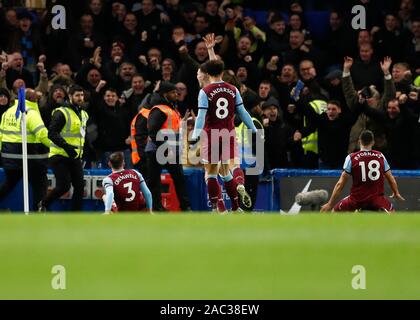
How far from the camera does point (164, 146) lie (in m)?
16.6

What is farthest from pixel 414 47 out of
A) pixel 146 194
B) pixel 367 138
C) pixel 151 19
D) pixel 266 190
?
pixel 146 194

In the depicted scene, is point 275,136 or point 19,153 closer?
point 19,153

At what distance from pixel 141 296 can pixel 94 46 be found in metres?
12.3

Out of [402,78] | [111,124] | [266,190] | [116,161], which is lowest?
[266,190]

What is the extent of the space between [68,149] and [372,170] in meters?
3.87

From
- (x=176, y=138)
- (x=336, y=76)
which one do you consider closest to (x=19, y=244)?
(x=176, y=138)

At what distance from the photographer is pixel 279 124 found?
18125 millimetres

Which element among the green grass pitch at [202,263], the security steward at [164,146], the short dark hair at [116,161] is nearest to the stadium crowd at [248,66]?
the security steward at [164,146]

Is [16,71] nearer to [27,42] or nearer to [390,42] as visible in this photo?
[27,42]

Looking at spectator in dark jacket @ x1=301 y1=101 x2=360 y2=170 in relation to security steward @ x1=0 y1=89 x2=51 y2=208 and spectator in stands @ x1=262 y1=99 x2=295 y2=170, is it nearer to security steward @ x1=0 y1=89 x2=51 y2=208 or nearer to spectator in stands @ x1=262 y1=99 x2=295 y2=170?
spectator in stands @ x1=262 y1=99 x2=295 y2=170

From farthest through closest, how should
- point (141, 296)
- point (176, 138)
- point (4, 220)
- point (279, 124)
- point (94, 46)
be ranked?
point (94, 46) < point (279, 124) < point (176, 138) < point (4, 220) < point (141, 296)

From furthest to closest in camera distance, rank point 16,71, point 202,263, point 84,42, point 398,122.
A: point 84,42
point 16,71
point 398,122
point 202,263

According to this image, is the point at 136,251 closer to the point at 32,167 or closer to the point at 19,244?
the point at 19,244

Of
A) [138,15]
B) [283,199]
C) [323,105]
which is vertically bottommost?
[283,199]
